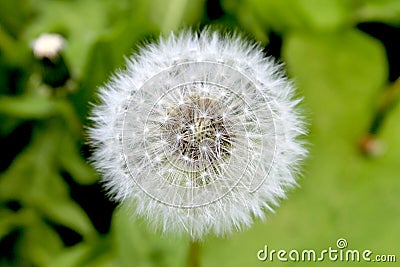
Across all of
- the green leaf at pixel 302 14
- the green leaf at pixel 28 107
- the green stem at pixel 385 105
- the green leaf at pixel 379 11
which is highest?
the green leaf at pixel 379 11

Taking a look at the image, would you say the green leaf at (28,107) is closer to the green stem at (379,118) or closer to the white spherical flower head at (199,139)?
the white spherical flower head at (199,139)

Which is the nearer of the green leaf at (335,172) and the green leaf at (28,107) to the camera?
the green leaf at (335,172)

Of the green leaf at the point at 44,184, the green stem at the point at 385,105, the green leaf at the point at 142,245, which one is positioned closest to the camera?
the green leaf at the point at 142,245

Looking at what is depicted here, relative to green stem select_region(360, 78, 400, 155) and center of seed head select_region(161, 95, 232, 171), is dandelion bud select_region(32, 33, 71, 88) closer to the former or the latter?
center of seed head select_region(161, 95, 232, 171)

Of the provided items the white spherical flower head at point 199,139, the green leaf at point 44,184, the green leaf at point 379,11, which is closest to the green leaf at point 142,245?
the green leaf at point 44,184

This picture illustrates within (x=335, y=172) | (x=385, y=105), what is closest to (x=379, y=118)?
(x=385, y=105)

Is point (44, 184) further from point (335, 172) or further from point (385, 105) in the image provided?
point (385, 105)

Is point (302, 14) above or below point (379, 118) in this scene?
above

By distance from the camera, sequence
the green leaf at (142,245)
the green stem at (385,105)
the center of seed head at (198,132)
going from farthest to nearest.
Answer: the green stem at (385,105) < the green leaf at (142,245) < the center of seed head at (198,132)
